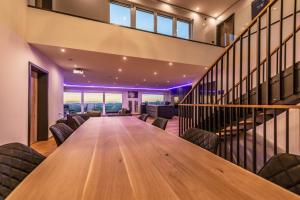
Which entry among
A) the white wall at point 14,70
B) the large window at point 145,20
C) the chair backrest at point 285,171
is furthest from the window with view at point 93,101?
the chair backrest at point 285,171

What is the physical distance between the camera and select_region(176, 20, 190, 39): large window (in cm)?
688

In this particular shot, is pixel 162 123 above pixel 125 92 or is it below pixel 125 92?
below

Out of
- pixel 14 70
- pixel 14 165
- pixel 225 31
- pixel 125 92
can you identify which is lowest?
pixel 14 165

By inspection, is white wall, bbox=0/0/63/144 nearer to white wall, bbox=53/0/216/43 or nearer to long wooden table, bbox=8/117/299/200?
long wooden table, bbox=8/117/299/200

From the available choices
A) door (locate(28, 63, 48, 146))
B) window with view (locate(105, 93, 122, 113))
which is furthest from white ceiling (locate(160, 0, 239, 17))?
window with view (locate(105, 93, 122, 113))

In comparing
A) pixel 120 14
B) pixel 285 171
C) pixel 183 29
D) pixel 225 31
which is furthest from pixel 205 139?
pixel 225 31

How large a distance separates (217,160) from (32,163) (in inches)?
49.8

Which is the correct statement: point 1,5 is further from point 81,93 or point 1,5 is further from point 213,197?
point 81,93

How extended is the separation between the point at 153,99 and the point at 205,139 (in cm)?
1301

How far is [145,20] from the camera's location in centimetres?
630

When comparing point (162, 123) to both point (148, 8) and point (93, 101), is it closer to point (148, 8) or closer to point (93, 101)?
point (148, 8)

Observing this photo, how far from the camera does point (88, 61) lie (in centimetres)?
487

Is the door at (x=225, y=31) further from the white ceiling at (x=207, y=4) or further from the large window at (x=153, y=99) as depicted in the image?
the large window at (x=153, y=99)

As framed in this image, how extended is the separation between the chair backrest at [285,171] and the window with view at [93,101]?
1256 centimetres
